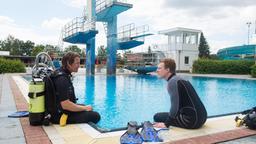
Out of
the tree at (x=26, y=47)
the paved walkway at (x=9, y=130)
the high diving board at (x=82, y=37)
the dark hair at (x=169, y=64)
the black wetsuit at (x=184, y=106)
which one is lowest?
the paved walkway at (x=9, y=130)

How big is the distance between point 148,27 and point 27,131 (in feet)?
70.1

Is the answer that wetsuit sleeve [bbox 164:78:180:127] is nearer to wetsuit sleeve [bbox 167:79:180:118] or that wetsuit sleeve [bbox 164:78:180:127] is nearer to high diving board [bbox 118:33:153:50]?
wetsuit sleeve [bbox 167:79:180:118]

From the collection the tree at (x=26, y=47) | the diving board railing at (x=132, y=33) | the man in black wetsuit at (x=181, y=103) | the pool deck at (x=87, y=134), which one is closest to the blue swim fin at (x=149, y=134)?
the pool deck at (x=87, y=134)

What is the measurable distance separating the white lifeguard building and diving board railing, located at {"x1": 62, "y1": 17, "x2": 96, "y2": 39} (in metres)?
11.9

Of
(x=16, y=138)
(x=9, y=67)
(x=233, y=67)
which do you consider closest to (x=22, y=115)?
(x=16, y=138)

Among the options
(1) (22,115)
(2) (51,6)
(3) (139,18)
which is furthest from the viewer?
(3) (139,18)

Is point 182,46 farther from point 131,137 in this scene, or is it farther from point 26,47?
point 26,47

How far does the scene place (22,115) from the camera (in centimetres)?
473

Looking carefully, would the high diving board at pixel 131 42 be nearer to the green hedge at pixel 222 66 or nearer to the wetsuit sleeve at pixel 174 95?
the green hedge at pixel 222 66

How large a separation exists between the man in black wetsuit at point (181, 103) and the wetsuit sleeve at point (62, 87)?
1.35 meters

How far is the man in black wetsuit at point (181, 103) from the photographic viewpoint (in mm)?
3805

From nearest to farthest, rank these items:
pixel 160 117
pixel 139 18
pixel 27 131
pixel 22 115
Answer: pixel 27 131 → pixel 160 117 → pixel 22 115 → pixel 139 18

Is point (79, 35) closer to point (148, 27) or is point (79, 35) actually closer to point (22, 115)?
point (148, 27)

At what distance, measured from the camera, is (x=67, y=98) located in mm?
3820
